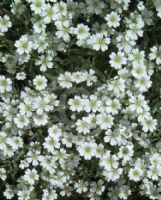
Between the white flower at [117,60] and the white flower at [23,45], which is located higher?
the white flower at [23,45]

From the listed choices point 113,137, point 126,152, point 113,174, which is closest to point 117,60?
point 113,137

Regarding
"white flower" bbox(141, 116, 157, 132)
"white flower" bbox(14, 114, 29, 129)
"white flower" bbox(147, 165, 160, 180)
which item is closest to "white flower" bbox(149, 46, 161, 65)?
"white flower" bbox(141, 116, 157, 132)

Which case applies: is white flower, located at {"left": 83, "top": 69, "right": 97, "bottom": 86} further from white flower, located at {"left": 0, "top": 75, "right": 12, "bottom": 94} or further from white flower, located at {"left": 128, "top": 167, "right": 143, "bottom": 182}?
white flower, located at {"left": 128, "top": 167, "right": 143, "bottom": 182}

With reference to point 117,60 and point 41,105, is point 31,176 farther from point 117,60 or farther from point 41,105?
point 117,60

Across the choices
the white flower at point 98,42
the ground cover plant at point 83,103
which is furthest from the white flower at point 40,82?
Result: the white flower at point 98,42

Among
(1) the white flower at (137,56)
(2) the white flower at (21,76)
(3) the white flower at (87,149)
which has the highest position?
(2) the white flower at (21,76)

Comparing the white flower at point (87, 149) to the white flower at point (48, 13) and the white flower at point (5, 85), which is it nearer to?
the white flower at point (5, 85)
